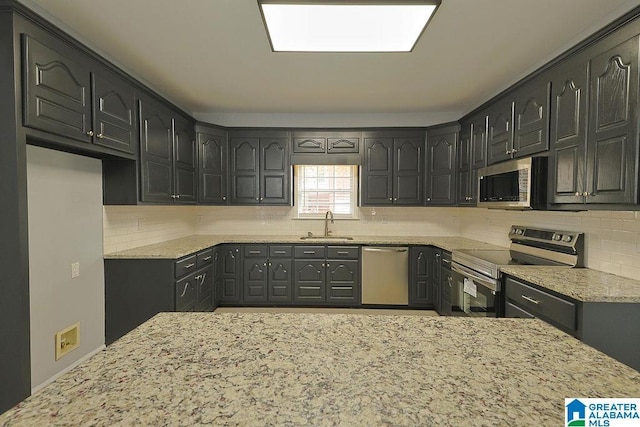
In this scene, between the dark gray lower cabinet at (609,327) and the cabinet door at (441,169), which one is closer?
the dark gray lower cabinet at (609,327)

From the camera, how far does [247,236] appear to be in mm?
4387

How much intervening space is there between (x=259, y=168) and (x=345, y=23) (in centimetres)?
268

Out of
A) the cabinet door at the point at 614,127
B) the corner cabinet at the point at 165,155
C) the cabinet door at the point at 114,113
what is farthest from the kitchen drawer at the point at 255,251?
the cabinet door at the point at 614,127

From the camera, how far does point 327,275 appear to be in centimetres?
402

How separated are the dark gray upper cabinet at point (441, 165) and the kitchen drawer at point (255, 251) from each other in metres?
2.23

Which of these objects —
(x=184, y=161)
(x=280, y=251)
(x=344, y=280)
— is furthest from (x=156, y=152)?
(x=344, y=280)

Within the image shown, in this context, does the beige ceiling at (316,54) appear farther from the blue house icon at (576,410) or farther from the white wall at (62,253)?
the blue house icon at (576,410)

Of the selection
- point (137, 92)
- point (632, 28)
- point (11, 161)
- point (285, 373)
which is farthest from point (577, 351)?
point (137, 92)

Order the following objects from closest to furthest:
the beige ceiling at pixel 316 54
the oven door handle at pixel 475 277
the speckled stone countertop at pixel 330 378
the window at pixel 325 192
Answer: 1. the speckled stone countertop at pixel 330 378
2. the beige ceiling at pixel 316 54
3. the oven door handle at pixel 475 277
4. the window at pixel 325 192

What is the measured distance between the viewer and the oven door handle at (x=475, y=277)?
7.98ft

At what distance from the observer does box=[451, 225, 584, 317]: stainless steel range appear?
240 cm

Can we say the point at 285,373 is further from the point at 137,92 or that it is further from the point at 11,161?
the point at 137,92

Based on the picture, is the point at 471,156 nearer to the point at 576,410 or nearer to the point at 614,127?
the point at 614,127

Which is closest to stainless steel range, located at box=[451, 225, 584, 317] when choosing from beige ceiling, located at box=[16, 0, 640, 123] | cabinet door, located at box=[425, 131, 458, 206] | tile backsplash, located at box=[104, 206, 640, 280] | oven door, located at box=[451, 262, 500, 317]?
oven door, located at box=[451, 262, 500, 317]
